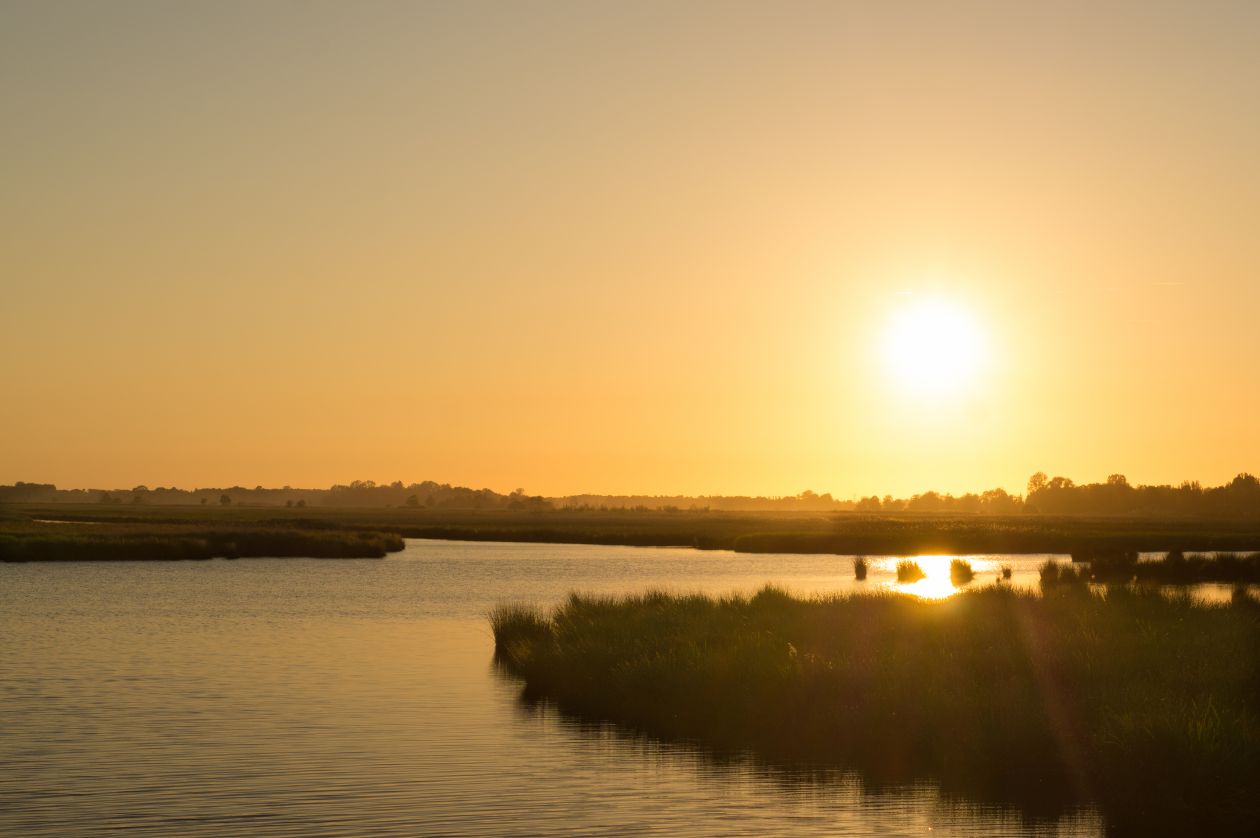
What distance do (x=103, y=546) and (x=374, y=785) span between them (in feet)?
233

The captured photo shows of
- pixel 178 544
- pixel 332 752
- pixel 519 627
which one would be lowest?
pixel 332 752

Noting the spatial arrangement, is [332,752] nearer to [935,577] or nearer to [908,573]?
[908,573]

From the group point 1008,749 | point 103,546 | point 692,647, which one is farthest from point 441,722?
point 103,546

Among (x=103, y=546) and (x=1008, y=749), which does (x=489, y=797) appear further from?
(x=103, y=546)

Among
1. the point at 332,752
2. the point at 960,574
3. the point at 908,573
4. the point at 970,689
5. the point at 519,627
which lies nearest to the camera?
the point at 332,752

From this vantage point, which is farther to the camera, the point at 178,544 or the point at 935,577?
the point at 178,544

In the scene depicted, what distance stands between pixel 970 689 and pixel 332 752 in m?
12.2

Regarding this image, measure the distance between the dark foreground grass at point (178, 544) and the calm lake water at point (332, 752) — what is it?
3677cm

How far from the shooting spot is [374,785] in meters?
22.1

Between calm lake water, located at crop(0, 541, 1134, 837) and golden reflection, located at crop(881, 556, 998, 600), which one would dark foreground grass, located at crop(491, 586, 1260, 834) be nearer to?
calm lake water, located at crop(0, 541, 1134, 837)

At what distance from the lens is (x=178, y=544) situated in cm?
9000

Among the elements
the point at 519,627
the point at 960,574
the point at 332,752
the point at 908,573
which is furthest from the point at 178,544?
the point at 332,752

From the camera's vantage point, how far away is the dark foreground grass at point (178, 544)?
3332 inches

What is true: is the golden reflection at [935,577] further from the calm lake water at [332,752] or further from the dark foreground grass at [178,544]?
the dark foreground grass at [178,544]
